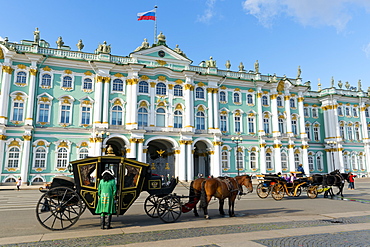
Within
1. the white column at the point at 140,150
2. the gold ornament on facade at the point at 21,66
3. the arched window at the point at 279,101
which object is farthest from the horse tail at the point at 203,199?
the arched window at the point at 279,101

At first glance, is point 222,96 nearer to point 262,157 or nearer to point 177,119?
point 177,119

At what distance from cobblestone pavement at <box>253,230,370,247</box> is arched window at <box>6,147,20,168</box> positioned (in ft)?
91.9

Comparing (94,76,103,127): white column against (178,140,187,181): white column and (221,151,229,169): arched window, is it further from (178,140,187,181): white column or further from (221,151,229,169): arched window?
(221,151,229,169): arched window

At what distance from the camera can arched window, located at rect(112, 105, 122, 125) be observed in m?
31.3

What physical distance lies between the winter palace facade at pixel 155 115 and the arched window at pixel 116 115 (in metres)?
0.11

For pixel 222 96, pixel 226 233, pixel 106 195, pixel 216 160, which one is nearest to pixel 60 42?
pixel 222 96

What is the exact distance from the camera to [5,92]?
91.8ft

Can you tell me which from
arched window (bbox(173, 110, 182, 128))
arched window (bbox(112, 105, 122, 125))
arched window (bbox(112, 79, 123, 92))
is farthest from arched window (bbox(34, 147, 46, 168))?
arched window (bbox(173, 110, 182, 128))

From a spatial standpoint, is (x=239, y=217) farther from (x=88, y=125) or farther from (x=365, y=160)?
(x=365, y=160)

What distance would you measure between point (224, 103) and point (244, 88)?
400cm

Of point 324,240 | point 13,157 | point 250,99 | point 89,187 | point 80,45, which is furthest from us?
point 250,99

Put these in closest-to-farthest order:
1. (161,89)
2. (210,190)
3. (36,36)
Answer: (210,190), (36,36), (161,89)

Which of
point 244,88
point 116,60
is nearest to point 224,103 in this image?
point 244,88

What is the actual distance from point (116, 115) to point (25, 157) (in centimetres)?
997
